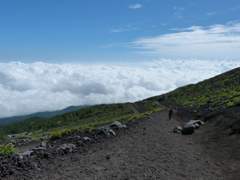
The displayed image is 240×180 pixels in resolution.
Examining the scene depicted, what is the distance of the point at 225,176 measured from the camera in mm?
9562

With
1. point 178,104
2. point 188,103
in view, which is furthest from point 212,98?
point 178,104

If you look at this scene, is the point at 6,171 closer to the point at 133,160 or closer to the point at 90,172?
the point at 90,172

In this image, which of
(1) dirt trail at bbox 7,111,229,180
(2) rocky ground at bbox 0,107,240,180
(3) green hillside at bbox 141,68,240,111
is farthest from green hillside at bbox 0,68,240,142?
(1) dirt trail at bbox 7,111,229,180

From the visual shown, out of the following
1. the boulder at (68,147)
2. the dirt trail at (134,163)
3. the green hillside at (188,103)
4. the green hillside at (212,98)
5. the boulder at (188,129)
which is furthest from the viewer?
the green hillside at (188,103)

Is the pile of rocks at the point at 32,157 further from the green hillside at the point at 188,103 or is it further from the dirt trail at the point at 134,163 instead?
the green hillside at the point at 188,103

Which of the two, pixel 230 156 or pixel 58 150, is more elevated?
pixel 58 150

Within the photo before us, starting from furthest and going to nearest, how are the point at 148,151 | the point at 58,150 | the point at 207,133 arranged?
the point at 207,133, the point at 148,151, the point at 58,150

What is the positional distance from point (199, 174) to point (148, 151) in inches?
155

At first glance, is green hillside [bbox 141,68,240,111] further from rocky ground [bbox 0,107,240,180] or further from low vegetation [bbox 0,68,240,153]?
rocky ground [bbox 0,107,240,180]

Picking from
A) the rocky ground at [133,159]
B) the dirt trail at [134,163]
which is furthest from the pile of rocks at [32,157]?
the dirt trail at [134,163]

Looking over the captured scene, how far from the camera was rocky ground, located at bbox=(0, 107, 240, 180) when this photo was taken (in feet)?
30.3

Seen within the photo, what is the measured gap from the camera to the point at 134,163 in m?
10.7


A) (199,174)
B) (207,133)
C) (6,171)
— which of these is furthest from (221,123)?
(6,171)

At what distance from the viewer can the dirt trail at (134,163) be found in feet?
30.0
